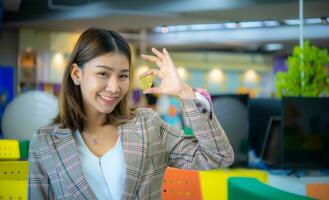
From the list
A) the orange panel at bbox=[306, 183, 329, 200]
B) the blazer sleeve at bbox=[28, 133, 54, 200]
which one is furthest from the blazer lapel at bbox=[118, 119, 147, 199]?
the orange panel at bbox=[306, 183, 329, 200]


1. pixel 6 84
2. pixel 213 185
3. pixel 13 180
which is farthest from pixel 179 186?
pixel 6 84

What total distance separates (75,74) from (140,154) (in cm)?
33

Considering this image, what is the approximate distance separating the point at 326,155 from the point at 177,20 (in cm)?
570

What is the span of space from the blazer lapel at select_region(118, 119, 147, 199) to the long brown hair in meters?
0.06

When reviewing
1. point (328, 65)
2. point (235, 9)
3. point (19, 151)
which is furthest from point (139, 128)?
point (235, 9)

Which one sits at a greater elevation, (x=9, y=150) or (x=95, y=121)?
(x=95, y=121)

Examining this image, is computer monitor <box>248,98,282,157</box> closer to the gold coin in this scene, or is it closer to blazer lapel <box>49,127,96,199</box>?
the gold coin

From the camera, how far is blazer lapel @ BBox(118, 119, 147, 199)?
131 centimetres

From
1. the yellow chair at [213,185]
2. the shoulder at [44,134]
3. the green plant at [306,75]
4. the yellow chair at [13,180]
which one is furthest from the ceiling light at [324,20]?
the shoulder at [44,134]

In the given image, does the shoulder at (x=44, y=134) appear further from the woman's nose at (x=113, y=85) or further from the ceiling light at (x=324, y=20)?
the ceiling light at (x=324, y=20)

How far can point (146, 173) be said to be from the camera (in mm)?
1350

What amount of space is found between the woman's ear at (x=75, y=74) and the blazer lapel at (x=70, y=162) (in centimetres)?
16

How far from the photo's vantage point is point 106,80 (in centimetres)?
134

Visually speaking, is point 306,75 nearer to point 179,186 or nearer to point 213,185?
point 213,185
